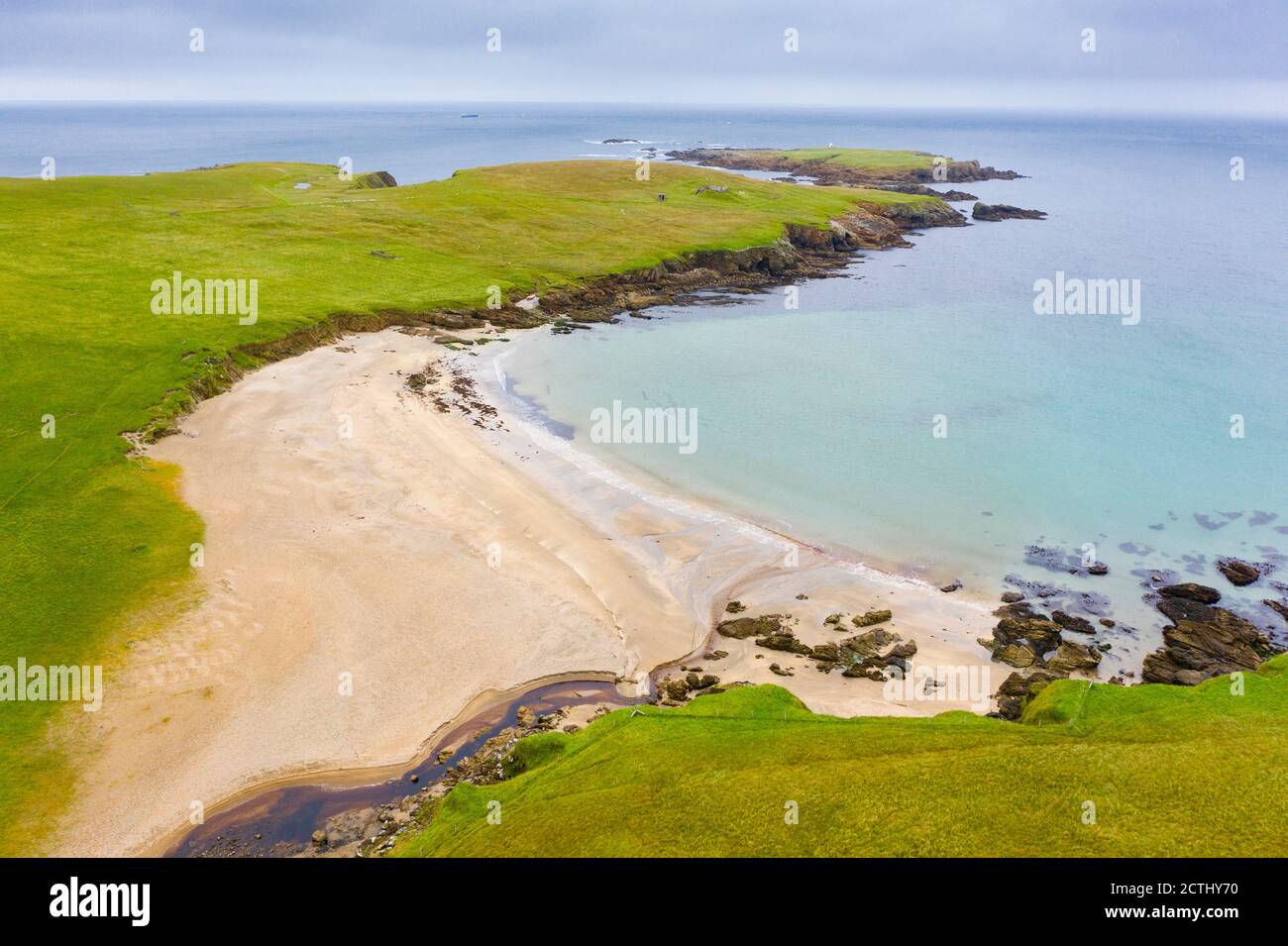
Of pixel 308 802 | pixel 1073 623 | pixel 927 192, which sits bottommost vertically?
pixel 308 802

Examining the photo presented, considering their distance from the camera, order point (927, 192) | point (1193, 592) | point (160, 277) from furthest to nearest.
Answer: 1. point (927, 192)
2. point (160, 277)
3. point (1193, 592)

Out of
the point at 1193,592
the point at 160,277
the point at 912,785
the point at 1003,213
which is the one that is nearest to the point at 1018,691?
the point at 1193,592

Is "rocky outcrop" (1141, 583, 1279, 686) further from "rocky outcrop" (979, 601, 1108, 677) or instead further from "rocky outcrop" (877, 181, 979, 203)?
"rocky outcrop" (877, 181, 979, 203)

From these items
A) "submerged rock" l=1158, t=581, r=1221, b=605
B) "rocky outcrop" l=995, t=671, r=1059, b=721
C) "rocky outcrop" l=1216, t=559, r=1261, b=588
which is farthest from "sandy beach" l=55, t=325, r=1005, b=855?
"rocky outcrop" l=1216, t=559, r=1261, b=588

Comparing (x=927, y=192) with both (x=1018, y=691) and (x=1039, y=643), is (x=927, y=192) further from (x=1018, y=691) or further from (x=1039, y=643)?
(x=1018, y=691)
